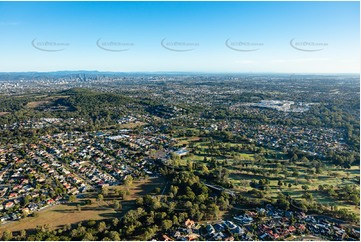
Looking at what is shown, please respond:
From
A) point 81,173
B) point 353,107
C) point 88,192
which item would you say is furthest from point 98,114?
point 353,107

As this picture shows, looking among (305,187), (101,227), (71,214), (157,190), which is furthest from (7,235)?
(305,187)

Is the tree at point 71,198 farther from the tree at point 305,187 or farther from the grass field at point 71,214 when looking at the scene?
the tree at point 305,187

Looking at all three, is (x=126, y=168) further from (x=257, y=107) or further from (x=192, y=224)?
(x=257, y=107)

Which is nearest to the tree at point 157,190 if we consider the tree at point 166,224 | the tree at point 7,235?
the tree at point 166,224

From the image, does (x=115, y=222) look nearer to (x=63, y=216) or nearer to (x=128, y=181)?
(x=63, y=216)

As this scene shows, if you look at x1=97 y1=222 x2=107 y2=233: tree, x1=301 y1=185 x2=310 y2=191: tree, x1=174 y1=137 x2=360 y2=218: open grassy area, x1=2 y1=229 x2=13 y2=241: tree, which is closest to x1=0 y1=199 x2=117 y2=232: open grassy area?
x1=2 y1=229 x2=13 y2=241: tree

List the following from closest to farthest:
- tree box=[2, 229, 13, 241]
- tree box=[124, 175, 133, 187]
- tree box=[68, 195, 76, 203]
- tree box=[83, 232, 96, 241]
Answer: tree box=[83, 232, 96, 241]
tree box=[2, 229, 13, 241]
tree box=[68, 195, 76, 203]
tree box=[124, 175, 133, 187]

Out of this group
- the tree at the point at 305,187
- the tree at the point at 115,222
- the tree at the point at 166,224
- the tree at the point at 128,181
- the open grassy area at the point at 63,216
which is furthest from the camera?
the tree at the point at 128,181

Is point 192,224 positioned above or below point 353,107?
below

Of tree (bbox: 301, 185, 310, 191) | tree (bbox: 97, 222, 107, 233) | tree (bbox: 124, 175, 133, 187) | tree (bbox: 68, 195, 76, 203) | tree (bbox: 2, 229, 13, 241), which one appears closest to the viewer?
tree (bbox: 2, 229, 13, 241)

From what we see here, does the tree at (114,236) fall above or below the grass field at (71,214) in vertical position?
above

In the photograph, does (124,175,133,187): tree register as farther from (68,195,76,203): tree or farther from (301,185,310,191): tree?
(301,185,310,191): tree
